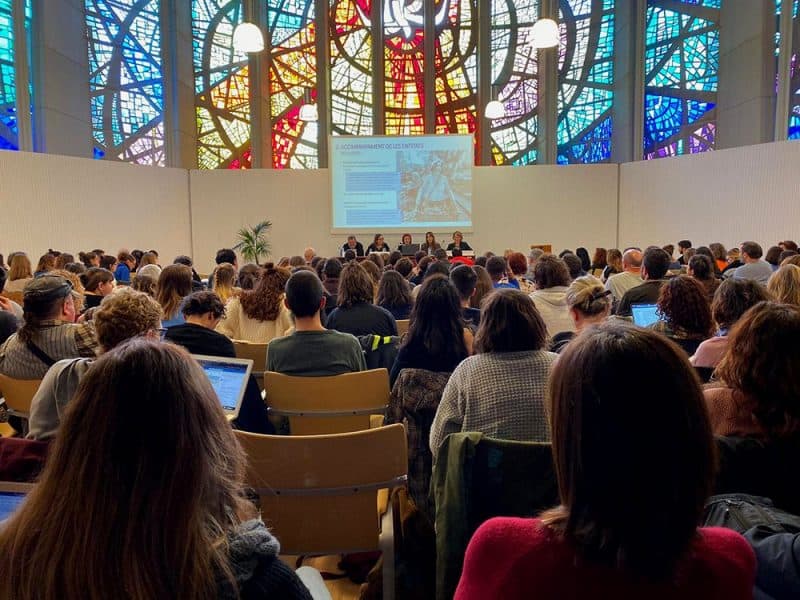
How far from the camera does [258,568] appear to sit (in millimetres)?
803

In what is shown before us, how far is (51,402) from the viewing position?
6.04 feet

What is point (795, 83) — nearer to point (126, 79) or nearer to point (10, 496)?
point (10, 496)

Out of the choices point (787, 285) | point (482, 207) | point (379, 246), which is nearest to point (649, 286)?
point (787, 285)

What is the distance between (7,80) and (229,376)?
31.2 ft

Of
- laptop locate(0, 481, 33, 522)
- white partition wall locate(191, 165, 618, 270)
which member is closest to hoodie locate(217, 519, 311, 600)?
laptop locate(0, 481, 33, 522)

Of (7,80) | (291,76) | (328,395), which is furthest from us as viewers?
(291,76)

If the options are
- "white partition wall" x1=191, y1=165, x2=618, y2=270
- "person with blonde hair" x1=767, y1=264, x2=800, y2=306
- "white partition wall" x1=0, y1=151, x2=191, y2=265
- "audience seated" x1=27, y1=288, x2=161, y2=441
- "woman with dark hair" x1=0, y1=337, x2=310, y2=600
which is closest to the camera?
"woman with dark hair" x1=0, y1=337, x2=310, y2=600

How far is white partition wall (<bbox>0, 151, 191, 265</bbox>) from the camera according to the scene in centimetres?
934

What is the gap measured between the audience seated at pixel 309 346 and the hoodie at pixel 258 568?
1935mm

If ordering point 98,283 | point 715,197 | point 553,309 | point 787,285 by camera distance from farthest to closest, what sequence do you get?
point 715,197 → point 98,283 → point 553,309 → point 787,285

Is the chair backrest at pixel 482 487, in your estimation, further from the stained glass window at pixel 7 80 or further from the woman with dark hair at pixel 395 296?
the stained glass window at pixel 7 80

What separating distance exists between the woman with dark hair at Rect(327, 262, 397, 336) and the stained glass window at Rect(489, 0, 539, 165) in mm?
10377

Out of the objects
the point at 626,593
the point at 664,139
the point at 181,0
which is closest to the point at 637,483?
the point at 626,593

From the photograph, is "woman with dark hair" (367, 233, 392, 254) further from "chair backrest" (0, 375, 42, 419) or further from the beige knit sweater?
"chair backrest" (0, 375, 42, 419)
